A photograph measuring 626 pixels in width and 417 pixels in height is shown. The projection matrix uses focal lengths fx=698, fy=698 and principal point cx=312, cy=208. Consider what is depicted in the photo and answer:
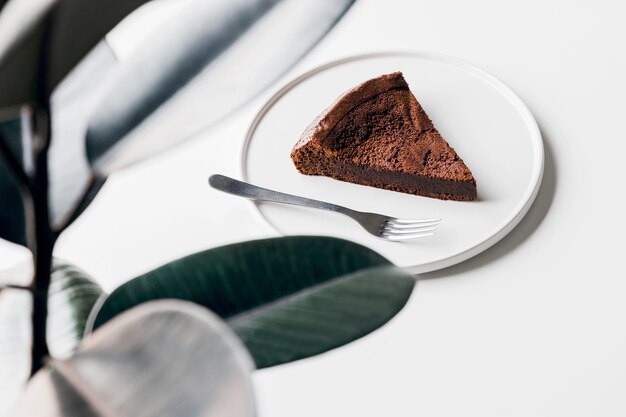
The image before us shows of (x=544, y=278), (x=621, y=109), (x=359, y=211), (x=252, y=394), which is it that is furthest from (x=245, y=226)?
(x=252, y=394)

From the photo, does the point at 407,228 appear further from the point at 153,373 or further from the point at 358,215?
the point at 153,373

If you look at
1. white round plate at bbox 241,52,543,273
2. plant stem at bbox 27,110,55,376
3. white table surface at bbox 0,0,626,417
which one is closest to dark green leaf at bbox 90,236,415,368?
plant stem at bbox 27,110,55,376

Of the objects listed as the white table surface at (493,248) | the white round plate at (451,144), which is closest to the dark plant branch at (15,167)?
the white table surface at (493,248)

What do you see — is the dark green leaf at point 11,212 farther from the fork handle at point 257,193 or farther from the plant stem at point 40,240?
the fork handle at point 257,193

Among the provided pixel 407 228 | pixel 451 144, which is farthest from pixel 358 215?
pixel 451 144

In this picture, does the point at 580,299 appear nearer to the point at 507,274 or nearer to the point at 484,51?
the point at 507,274

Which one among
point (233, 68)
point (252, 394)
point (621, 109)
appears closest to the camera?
point (252, 394)
